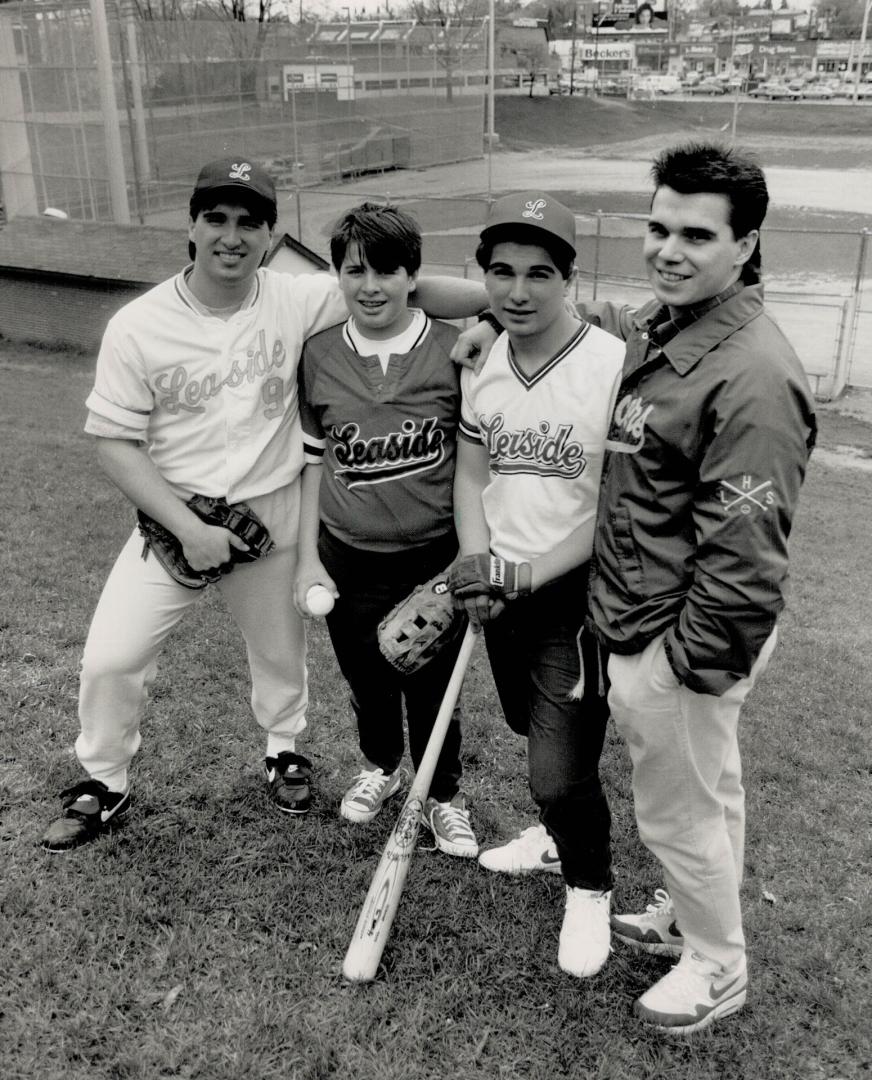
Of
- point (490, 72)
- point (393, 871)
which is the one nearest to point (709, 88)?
point (490, 72)

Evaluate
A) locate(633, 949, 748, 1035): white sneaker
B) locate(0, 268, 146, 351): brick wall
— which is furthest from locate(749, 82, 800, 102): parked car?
locate(633, 949, 748, 1035): white sneaker

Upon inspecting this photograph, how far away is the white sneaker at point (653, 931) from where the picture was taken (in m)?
3.09

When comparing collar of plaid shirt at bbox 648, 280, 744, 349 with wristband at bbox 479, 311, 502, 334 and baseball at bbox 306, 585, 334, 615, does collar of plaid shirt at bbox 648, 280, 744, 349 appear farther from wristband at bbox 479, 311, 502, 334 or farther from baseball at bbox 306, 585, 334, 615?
baseball at bbox 306, 585, 334, 615

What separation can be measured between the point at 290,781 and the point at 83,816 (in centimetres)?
72

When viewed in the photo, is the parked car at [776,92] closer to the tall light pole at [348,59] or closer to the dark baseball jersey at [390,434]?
the tall light pole at [348,59]

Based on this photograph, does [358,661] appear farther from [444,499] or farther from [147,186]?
[147,186]

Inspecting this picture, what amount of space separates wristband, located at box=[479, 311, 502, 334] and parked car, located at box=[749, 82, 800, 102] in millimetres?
66865

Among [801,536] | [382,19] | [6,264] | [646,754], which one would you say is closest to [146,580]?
[646,754]

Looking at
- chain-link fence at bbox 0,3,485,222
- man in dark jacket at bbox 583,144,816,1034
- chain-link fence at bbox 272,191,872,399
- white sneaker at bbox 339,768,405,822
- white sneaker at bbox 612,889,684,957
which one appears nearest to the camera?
man in dark jacket at bbox 583,144,816,1034

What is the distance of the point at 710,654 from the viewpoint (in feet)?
7.86

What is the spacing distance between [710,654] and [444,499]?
113 centimetres

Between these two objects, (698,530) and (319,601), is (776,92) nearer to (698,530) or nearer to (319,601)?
(319,601)

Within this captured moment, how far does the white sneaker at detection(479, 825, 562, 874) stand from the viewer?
11.3 feet

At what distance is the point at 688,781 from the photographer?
2.67 meters
